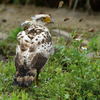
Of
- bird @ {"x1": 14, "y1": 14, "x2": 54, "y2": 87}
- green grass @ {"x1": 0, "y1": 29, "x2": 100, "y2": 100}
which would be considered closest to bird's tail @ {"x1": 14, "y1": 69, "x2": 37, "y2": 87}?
bird @ {"x1": 14, "y1": 14, "x2": 54, "y2": 87}

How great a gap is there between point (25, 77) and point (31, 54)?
0.32m

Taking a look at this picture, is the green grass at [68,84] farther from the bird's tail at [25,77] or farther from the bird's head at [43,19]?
the bird's head at [43,19]

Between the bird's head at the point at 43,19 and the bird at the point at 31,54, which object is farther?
the bird's head at the point at 43,19

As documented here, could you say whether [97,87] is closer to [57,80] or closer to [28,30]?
[57,80]

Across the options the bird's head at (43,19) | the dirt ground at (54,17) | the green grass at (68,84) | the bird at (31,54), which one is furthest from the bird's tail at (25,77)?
the dirt ground at (54,17)

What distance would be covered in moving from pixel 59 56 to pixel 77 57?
50.3 inches

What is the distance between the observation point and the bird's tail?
214 inches

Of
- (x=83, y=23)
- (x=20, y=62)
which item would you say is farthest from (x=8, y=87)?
(x=83, y=23)

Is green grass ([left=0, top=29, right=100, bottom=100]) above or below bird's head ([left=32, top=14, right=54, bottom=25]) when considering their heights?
below

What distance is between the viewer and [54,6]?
1052 centimetres

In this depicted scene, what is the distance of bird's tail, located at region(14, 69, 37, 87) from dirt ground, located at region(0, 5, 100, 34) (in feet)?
10.8

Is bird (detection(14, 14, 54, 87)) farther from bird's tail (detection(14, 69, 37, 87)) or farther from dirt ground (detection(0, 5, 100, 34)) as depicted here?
dirt ground (detection(0, 5, 100, 34))

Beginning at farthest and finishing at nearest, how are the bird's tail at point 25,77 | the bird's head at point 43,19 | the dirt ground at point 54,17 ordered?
the dirt ground at point 54,17, the bird's head at point 43,19, the bird's tail at point 25,77

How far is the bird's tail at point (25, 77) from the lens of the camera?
544cm
